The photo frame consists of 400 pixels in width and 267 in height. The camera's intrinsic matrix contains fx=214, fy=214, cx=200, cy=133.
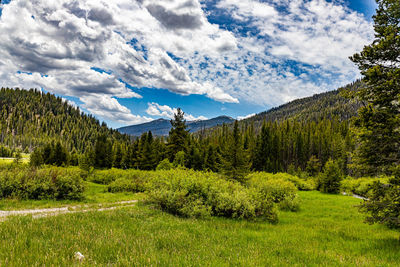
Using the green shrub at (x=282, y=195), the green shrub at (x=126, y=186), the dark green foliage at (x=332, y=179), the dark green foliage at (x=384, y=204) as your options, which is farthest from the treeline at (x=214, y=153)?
the dark green foliage at (x=384, y=204)

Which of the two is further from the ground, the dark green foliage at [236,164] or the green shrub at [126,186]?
the dark green foliage at [236,164]

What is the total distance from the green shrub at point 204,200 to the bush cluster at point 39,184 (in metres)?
9.89

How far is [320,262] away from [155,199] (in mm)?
9189

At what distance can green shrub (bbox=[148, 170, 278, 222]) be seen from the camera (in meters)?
12.1

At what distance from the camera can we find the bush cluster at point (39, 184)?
1660 cm

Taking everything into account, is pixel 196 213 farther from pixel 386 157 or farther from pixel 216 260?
pixel 386 157

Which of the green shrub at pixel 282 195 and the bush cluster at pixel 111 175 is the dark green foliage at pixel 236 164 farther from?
the bush cluster at pixel 111 175

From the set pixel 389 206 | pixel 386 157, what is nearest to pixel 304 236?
pixel 389 206

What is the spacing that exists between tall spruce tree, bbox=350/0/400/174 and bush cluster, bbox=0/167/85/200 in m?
21.6

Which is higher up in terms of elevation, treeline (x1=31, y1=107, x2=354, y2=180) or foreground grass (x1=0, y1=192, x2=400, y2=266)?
treeline (x1=31, y1=107, x2=354, y2=180)

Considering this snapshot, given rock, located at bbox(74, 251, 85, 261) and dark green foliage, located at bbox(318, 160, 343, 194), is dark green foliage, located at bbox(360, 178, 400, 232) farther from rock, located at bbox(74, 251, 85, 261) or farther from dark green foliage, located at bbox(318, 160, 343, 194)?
dark green foliage, located at bbox(318, 160, 343, 194)

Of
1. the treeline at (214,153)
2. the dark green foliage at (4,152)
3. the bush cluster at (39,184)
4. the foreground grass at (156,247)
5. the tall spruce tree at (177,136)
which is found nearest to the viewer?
the foreground grass at (156,247)

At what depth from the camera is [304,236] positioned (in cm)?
971

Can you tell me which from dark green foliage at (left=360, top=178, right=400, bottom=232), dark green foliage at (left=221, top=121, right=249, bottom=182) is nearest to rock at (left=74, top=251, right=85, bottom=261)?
dark green foliage at (left=360, top=178, right=400, bottom=232)
